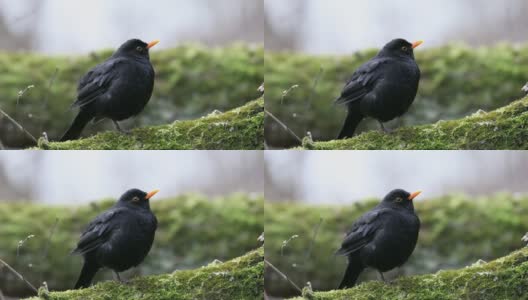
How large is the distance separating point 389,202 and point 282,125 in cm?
94

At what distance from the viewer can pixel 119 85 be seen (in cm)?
503

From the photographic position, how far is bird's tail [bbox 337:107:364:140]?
5215 mm

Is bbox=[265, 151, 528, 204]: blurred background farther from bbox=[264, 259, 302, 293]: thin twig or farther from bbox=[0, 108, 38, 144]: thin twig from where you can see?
bbox=[0, 108, 38, 144]: thin twig

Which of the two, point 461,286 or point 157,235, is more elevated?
point 157,235

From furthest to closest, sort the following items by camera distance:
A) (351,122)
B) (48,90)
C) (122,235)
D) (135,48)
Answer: (48,90) < (351,122) < (135,48) < (122,235)

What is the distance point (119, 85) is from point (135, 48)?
30 centimetres

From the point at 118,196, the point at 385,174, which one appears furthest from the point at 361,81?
the point at 118,196

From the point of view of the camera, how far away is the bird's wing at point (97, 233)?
498 cm

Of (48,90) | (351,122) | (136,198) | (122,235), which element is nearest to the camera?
(122,235)

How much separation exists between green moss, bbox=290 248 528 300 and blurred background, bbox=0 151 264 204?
3.50 ft

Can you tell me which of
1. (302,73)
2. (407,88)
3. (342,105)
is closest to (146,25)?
(302,73)

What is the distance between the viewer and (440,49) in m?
5.39

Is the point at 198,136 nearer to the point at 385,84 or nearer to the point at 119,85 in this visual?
the point at 119,85

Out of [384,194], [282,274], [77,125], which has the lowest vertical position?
[282,274]
